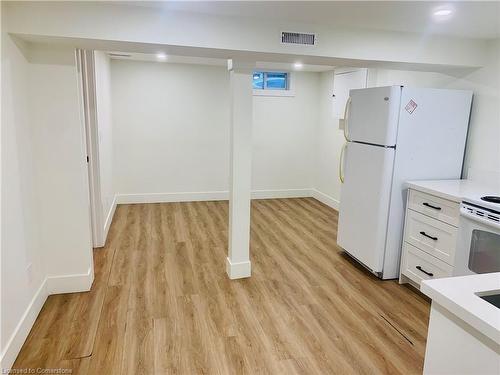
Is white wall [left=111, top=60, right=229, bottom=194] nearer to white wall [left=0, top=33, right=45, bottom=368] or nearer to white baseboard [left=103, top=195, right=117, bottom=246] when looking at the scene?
white baseboard [left=103, top=195, right=117, bottom=246]

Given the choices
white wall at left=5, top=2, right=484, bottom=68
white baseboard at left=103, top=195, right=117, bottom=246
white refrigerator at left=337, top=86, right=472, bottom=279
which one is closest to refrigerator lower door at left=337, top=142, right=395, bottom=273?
white refrigerator at left=337, top=86, right=472, bottom=279

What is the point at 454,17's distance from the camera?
252cm

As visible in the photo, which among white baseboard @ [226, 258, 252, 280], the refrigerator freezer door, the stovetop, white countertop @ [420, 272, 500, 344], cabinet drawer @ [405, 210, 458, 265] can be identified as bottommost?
white baseboard @ [226, 258, 252, 280]

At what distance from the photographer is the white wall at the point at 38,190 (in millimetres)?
2209

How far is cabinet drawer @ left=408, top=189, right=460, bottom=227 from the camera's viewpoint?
111 inches

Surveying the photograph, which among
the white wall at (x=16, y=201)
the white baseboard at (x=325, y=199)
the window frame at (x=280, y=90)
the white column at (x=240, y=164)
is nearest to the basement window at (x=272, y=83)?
the window frame at (x=280, y=90)

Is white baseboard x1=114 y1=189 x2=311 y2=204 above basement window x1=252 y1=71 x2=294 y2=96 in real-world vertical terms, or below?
below

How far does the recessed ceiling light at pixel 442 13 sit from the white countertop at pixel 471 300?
6.04ft

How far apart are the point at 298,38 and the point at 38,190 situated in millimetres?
2387

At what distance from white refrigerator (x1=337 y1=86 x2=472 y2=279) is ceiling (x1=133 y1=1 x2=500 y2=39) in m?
0.56

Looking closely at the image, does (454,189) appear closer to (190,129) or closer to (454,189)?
(454,189)

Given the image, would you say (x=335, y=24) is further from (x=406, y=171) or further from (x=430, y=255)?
(x=430, y=255)

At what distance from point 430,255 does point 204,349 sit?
2.04 meters

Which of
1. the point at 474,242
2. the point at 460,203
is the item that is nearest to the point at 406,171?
the point at 460,203
